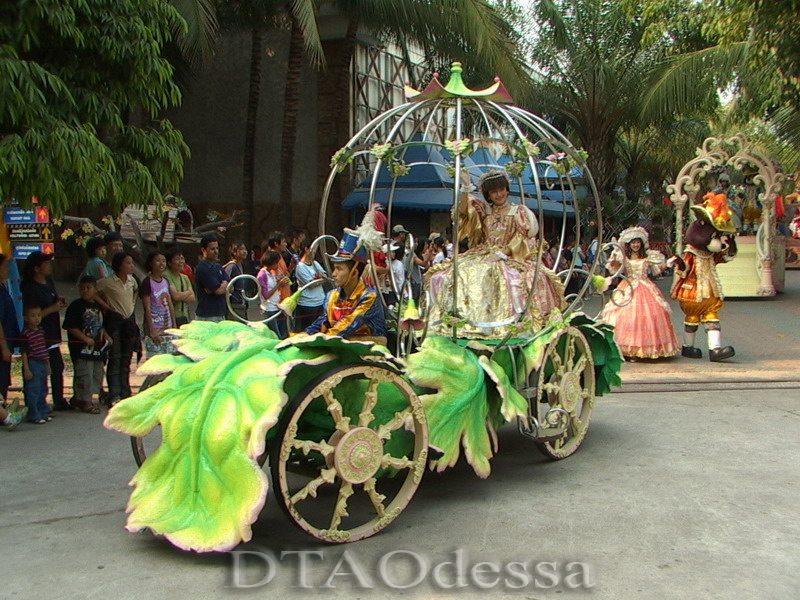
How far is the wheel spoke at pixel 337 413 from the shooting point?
4145mm

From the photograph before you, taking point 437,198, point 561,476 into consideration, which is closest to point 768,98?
point 437,198

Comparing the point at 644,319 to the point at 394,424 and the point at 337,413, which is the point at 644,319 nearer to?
the point at 394,424

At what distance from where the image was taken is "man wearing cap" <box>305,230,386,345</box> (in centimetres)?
503

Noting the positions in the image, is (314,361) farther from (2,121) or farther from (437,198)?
(437,198)

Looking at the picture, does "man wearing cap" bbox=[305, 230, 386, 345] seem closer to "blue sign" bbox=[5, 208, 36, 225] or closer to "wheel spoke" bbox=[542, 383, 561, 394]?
"wheel spoke" bbox=[542, 383, 561, 394]

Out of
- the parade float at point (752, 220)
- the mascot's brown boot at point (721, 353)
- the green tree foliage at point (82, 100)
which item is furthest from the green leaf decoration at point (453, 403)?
the parade float at point (752, 220)

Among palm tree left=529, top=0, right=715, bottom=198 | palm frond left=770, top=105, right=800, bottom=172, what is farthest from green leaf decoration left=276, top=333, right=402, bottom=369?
palm tree left=529, top=0, right=715, bottom=198

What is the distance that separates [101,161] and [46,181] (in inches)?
21.5

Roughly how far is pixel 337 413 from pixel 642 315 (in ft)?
22.4

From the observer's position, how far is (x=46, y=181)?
230 inches

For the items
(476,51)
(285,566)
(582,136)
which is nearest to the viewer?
(285,566)

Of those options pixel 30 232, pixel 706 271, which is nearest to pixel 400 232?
pixel 706 271

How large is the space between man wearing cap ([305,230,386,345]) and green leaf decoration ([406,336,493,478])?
0.32m
